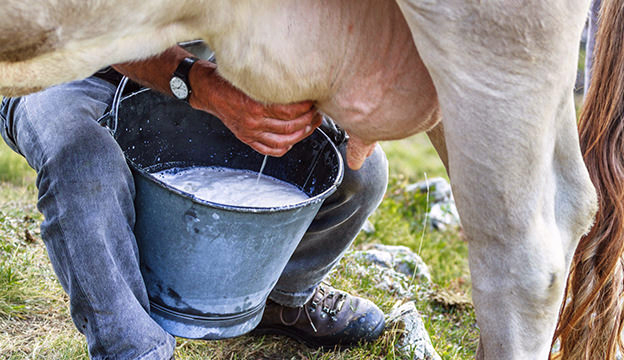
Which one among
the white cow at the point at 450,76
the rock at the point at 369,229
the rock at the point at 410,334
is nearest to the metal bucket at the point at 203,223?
the white cow at the point at 450,76

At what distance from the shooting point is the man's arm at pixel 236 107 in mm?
1597

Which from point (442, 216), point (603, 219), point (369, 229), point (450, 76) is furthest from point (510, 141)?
point (442, 216)

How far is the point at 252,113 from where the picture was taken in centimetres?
161

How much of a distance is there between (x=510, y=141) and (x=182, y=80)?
78cm

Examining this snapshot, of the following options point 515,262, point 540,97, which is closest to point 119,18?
point 540,97

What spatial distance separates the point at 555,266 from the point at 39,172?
118 cm

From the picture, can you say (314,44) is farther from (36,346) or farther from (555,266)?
(36,346)

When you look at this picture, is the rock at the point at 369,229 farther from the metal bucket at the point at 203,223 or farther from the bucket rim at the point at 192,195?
the bucket rim at the point at 192,195

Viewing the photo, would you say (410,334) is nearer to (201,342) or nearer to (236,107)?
(201,342)

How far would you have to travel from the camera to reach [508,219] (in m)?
1.35

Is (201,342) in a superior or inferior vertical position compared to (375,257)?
superior

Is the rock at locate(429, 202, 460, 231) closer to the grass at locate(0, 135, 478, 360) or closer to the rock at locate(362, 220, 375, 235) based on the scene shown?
the grass at locate(0, 135, 478, 360)

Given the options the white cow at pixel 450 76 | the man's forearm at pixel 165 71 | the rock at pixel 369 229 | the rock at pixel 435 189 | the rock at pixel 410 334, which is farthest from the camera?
the rock at pixel 435 189

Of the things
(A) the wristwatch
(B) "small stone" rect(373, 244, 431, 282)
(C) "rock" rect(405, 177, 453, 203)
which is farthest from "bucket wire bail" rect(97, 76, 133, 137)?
(C) "rock" rect(405, 177, 453, 203)
